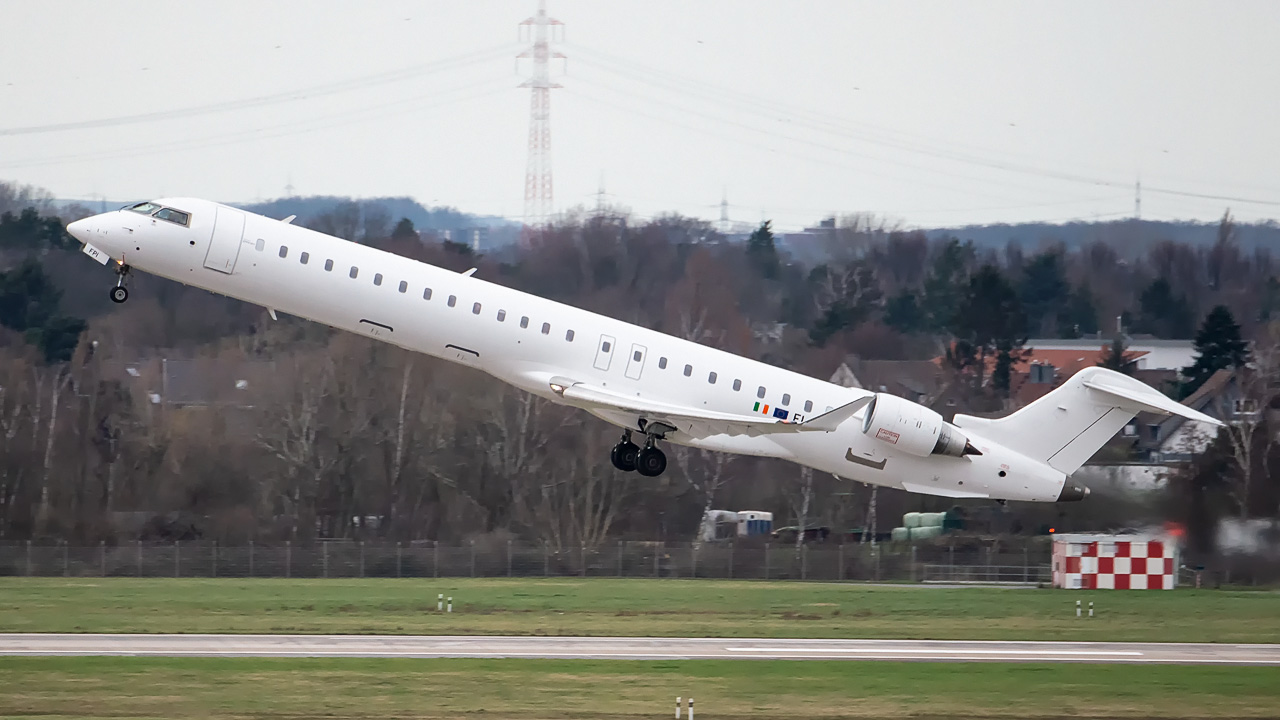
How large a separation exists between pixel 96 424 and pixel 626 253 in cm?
3311

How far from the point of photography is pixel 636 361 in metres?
31.0

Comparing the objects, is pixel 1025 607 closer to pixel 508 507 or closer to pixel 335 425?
pixel 508 507

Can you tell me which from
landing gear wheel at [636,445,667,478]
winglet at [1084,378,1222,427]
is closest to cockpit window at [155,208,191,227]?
landing gear wheel at [636,445,667,478]

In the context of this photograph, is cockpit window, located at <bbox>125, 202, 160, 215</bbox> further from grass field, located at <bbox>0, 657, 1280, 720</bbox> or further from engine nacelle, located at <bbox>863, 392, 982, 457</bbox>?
engine nacelle, located at <bbox>863, 392, 982, 457</bbox>

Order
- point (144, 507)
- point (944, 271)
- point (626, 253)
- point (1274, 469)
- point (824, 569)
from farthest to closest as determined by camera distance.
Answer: point (944, 271)
point (626, 253)
point (144, 507)
point (824, 569)
point (1274, 469)

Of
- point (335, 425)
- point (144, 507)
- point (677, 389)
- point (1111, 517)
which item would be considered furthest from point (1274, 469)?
point (144, 507)

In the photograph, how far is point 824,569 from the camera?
44.9 meters

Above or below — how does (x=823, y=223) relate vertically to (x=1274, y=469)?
above

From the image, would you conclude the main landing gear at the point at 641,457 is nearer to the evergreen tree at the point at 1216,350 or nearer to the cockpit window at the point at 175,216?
the cockpit window at the point at 175,216

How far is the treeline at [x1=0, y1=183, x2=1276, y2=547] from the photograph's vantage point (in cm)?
5431

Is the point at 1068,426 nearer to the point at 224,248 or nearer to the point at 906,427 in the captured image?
the point at 906,427

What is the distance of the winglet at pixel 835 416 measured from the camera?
1175 inches

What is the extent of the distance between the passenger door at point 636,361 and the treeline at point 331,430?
1302cm

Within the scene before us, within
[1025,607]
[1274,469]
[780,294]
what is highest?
[780,294]
